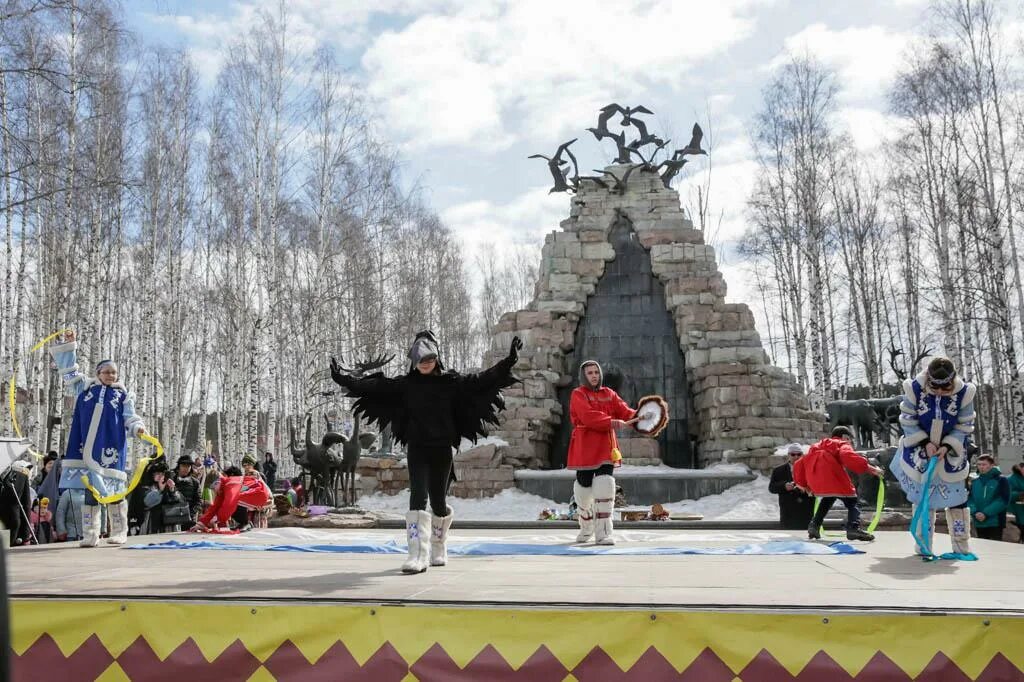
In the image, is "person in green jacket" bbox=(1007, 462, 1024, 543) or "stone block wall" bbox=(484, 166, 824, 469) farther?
"stone block wall" bbox=(484, 166, 824, 469)

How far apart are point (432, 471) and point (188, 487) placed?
21.2 ft

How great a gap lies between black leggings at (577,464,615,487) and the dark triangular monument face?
10706mm

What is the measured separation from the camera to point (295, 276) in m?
28.1

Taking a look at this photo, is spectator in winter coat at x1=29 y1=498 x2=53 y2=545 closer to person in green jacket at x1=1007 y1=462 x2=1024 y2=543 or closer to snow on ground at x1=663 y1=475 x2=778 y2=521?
snow on ground at x1=663 y1=475 x2=778 y2=521

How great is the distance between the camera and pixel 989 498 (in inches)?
425

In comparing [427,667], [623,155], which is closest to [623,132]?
[623,155]

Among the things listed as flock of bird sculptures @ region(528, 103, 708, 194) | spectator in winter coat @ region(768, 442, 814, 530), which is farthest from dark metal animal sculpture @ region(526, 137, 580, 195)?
spectator in winter coat @ region(768, 442, 814, 530)

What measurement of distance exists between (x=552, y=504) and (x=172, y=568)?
39.3 feet

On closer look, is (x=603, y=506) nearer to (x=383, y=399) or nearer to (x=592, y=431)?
(x=592, y=431)

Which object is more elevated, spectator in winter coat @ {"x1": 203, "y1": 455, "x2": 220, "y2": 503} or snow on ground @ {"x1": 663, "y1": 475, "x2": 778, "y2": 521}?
spectator in winter coat @ {"x1": 203, "y1": 455, "x2": 220, "y2": 503}

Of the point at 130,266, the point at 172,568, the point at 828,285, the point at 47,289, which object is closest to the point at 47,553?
the point at 172,568

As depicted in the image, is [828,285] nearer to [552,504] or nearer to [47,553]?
[552,504]

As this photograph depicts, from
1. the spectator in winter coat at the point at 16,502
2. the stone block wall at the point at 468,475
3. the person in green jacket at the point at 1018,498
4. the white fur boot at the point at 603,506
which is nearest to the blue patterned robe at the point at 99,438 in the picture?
the spectator in winter coat at the point at 16,502

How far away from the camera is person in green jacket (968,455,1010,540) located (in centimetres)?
1073
